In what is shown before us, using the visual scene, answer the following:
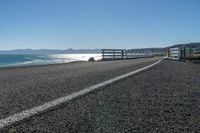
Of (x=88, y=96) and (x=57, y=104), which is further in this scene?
(x=88, y=96)

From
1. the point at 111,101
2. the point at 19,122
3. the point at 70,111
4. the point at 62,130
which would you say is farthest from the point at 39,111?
the point at 111,101

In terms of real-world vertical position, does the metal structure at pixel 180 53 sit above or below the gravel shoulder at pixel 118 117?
below

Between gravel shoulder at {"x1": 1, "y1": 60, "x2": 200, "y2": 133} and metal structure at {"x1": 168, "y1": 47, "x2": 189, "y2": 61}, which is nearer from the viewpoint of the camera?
gravel shoulder at {"x1": 1, "y1": 60, "x2": 200, "y2": 133}

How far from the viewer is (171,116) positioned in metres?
3.16

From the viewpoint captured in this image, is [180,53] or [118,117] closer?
[118,117]

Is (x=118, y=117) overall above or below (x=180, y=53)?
above

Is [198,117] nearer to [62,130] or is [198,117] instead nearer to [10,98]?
[62,130]

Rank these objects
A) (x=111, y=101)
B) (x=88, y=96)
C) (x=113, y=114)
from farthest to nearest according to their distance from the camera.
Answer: (x=88, y=96) → (x=111, y=101) → (x=113, y=114)

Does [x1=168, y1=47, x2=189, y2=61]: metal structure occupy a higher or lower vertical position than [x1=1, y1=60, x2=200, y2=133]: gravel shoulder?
lower

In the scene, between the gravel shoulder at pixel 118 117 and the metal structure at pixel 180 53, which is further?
the metal structure at pixel 180 53

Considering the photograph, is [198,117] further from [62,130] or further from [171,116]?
[62,130]

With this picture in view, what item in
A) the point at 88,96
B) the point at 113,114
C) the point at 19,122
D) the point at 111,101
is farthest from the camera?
the point at 88,96

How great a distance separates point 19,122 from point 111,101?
1.54 metres

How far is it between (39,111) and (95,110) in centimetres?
54
